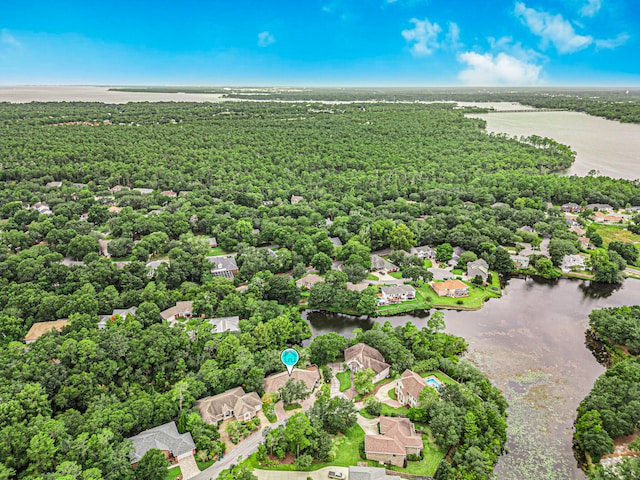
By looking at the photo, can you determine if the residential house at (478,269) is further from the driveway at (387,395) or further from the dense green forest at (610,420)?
the driveway at (387,395)

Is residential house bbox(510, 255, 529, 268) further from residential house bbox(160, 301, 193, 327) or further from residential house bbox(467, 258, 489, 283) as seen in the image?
residential house bbox(160, 301, 193, 327)

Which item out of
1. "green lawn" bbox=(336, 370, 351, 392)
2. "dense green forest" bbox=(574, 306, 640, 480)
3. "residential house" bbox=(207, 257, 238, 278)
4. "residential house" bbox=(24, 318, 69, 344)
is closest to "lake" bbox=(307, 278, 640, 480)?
"dense green forest" bbox=(574, 306, 640, 480)

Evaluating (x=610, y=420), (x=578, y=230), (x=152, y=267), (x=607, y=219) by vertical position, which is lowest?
(x=610, y=420)

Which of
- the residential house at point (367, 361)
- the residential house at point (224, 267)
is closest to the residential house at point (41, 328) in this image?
the residential house at point (224, 267)

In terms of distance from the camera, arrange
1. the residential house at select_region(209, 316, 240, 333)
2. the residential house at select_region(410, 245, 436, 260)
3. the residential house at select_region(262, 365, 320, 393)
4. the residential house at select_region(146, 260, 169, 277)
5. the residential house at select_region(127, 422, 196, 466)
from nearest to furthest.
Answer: the residential house at select_region(127, 422, 196, 466)
the residential house at select_region(262, 365, 320, 393)
the residential house at select_region(209, 316, 240, 333)
the residential house at select_region(146, 260, 169, 277)
the residential house at select_region(410, 245, 436, 260)

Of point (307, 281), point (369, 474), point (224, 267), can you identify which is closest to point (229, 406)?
point (369, 474)

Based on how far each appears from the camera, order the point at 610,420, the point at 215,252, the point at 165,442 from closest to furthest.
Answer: the point at 165,442, the point at 610,420, the point at 215,252

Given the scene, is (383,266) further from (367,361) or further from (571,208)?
(571,208)
